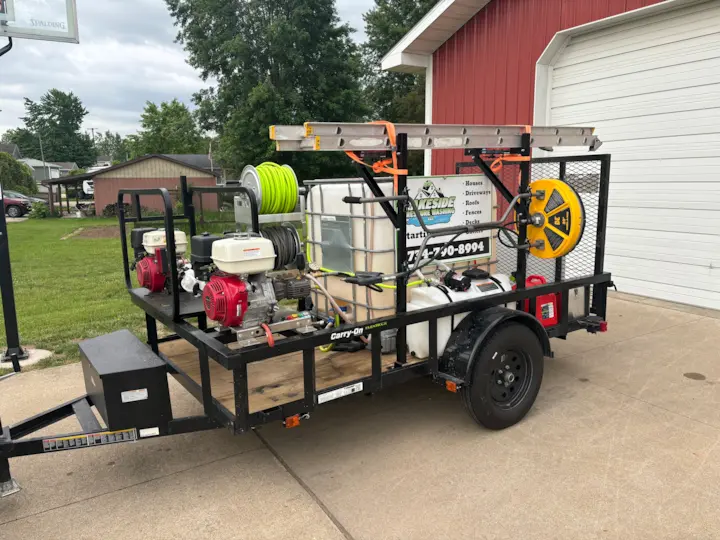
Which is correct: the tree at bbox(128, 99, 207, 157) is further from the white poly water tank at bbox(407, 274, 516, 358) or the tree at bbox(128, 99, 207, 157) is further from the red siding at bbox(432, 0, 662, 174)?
the white poly water tank at bbox(407, 274, 516, 358)

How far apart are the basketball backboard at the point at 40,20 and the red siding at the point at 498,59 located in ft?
20.4

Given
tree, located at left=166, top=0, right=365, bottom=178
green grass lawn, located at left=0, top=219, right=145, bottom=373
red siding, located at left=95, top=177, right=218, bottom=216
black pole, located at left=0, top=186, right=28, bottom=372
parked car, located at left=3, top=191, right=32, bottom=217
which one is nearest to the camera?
black pole, located at left=0, top=186, right=28, bottom=372

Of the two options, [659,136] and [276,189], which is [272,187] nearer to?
[276,189]

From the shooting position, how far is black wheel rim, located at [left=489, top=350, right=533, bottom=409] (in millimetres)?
3664

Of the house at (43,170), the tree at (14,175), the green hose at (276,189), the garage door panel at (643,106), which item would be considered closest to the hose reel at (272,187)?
the green hose at (276,189)

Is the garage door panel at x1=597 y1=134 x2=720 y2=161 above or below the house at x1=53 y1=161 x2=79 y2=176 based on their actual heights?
below

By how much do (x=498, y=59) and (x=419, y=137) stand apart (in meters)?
6.41

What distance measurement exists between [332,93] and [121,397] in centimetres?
2622

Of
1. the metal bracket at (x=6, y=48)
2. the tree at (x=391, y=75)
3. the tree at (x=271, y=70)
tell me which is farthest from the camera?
the tree at (x=391, y=75)

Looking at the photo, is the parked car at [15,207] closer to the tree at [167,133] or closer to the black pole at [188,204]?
the tree at [167,133]

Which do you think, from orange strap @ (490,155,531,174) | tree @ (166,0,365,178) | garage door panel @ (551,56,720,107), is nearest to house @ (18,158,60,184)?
tree @ (166,0,365,178)

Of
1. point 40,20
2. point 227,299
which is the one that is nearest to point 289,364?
point 227,299

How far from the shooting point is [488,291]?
152 inches

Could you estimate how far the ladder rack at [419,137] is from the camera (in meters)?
2.91
